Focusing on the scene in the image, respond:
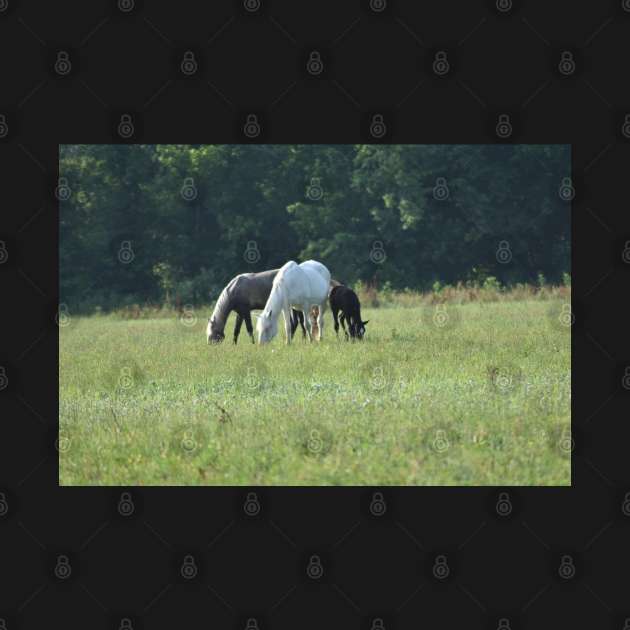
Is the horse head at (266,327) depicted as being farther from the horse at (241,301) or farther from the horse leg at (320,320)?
the horse at (241,301)

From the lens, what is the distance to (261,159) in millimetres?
43312

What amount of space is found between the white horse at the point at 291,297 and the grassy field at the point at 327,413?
0.56 meters

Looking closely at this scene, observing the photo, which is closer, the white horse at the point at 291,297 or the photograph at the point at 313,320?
the photograph at the point at 313,320

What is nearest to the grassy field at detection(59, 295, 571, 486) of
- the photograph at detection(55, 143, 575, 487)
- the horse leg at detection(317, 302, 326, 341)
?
the photograph at detection(55, 143, 575, 487)

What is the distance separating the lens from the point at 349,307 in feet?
59.7

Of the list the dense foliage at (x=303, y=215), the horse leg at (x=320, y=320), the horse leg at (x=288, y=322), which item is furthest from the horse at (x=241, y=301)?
the dense foliage at (x=303, y=215)

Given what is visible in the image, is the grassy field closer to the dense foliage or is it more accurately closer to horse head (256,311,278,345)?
horse head (256,311,278,345)

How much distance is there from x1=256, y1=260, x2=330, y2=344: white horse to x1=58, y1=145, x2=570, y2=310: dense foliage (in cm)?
1980

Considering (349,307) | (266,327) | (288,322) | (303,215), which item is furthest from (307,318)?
(303,215)

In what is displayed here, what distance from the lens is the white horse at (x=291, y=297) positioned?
17156 mm

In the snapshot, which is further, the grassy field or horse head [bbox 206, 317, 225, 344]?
horse head [bbox 206, 317, 225, 344]

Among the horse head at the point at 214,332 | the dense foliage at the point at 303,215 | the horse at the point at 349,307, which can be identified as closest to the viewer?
the horse at the point at 349,307

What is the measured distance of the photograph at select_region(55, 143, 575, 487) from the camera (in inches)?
323
